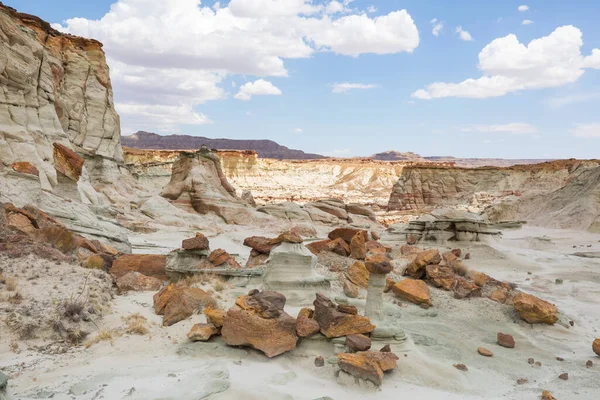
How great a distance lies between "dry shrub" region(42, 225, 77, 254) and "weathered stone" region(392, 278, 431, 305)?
7.33m

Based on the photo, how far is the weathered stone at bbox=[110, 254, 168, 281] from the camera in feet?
29.7

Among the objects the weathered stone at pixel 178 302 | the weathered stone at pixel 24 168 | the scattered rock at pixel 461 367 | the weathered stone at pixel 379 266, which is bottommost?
the scattered rock at pixel 461 367

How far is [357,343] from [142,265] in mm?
5759

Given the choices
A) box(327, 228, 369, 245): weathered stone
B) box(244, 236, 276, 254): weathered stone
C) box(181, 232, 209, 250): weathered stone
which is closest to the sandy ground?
box(181, 232, 209, 250): weathered stone

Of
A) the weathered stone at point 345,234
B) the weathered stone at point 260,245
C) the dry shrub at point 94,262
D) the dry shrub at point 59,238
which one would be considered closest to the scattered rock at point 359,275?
the weathered stone at point 260,245

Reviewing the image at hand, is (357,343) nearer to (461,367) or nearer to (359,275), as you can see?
(461,367)

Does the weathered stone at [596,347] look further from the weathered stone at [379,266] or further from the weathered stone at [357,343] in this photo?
the weathered stone at [357,343]

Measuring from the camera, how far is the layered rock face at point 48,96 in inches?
592

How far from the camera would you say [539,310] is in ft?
27.7

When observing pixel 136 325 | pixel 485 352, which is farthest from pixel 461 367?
pixel 136 325

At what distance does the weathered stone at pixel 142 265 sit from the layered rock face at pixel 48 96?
6.40m

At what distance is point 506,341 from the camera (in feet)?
24.7

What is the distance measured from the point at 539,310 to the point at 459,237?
995 centimetres

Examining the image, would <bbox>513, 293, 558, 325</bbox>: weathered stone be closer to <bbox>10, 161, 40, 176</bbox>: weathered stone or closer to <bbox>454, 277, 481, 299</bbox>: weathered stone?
<bbox>454, 277, 481, 299</bbox>: weathered stone
